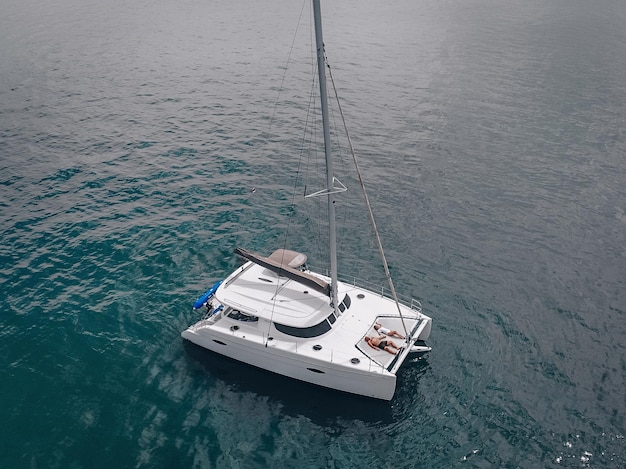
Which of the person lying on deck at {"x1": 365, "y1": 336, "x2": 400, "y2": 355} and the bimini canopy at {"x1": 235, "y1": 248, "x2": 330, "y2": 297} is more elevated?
the bimini canopy at {"x1": 235, "y1": 248, "x2": 330, "y2": 297}

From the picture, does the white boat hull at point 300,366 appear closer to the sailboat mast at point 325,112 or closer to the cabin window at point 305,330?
the cabin window at point 305,330

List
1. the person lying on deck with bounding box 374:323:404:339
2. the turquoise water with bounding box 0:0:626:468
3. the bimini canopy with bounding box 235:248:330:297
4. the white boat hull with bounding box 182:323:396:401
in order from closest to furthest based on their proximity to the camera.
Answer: the turquoise water with bounding box 0:0:626:468, the white boat hull with bounding box 182:323:396:401, the person lying on deck with bounding box 374:323:404:339, the bimini canopy with bounding box 235:248:330:297

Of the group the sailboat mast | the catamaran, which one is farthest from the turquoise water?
the sailboat mast

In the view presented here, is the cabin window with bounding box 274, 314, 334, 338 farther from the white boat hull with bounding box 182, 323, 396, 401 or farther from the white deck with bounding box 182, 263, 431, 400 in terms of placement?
the white boat hull with bounding box 182, 323, 396, 401

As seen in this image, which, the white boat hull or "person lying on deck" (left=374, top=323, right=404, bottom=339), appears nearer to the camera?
the white boat hull

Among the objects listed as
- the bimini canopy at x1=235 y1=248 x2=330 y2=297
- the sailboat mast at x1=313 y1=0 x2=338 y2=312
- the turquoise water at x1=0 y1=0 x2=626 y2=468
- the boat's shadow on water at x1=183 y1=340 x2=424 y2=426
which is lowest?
the boat's shadow on water at x1=183 y1=340 x2=424 y2=426

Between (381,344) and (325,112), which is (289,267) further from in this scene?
(325,112)
